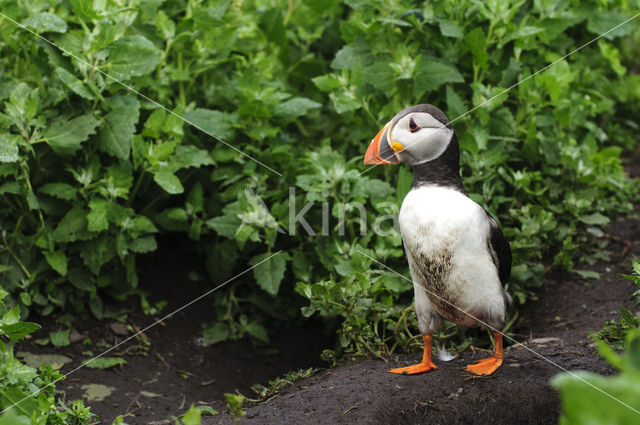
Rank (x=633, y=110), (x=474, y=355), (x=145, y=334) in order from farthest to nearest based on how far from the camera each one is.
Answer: (x=633, y=110)
(x=145, y=334)
(x=474, y=355)

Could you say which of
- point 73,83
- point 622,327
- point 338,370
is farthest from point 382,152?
point 73,83

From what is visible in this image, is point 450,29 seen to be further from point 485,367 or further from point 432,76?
point 485,367

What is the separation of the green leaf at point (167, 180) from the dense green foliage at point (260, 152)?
1 centimetres

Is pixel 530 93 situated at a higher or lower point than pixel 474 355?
higher

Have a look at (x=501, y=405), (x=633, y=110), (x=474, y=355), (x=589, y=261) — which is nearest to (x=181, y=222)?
(x=474, y=355)

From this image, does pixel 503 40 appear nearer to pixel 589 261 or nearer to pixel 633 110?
pixel 589 261

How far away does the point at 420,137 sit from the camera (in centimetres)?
244

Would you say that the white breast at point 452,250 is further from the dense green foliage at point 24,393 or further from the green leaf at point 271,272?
the dense green foliage at point 24,393

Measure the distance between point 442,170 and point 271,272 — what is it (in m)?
1.34

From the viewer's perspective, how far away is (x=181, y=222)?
3.73 meters

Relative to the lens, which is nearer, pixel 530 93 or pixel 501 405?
pixel 501 405

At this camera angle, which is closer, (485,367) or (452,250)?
(452,250)

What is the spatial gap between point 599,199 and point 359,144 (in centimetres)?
142

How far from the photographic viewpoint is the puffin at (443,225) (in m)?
2.42
